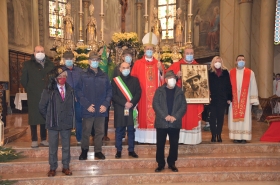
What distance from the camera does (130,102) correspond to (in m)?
5.88

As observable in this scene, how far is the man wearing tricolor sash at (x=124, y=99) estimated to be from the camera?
19.3 feet

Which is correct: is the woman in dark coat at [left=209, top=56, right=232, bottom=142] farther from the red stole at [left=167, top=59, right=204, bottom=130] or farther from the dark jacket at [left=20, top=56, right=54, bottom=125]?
the dark jacket at [left=20, top=56, right=54, bottom=125]

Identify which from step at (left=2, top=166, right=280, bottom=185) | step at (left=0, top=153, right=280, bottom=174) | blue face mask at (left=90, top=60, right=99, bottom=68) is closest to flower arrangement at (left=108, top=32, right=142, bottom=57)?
blue face mask at (left=90, top=60, right=99, bottom=68)

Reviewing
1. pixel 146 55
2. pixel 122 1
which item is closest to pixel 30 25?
pixel 122 1

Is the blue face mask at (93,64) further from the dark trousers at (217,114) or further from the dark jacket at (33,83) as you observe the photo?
the dark trousers at (217,114)

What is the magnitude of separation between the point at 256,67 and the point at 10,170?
11283 millimetres

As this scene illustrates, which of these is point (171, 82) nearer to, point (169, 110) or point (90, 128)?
point (169, 110)

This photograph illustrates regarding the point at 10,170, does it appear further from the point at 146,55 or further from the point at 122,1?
the point at 122,1

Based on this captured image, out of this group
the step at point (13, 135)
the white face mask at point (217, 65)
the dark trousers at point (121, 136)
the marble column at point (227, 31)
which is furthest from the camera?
the marble column at point (227, 31)

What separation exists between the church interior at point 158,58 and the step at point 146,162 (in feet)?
0.06

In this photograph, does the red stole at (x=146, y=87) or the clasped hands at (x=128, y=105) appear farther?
the red stole at (x=146, y=87)

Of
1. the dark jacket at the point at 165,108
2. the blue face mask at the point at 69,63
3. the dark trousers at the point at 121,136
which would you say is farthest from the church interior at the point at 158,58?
the blue face mask at the point at 69,63

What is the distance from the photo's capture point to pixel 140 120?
662cm

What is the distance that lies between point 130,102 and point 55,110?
1421 millimetres
